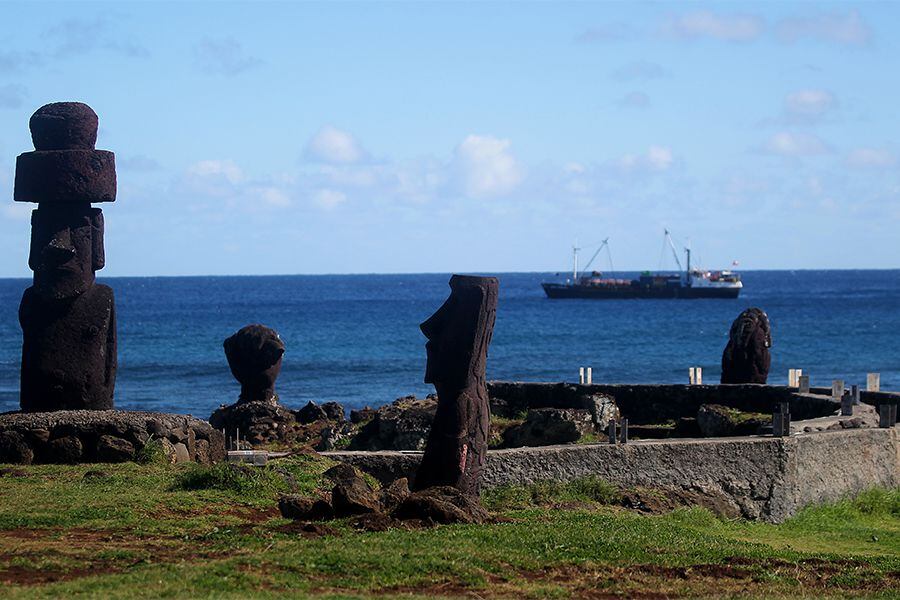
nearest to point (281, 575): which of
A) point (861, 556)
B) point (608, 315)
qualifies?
point (861, 556)

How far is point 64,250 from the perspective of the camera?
790 inches

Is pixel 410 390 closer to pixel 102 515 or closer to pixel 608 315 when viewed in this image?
pixel 102 515

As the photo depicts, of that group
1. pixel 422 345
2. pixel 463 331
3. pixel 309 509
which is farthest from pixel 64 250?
pixel 422 345

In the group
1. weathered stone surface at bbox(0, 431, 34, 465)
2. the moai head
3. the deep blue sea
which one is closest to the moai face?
weathered stone surface at bbox(0, 431, 34, 465)

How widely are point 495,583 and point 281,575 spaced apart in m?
1.77

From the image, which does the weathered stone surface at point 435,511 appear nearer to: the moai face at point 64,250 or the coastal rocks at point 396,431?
the moai face at point 64,250

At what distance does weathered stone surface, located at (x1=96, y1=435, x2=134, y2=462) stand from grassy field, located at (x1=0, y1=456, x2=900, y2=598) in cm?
97

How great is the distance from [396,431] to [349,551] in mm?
12688

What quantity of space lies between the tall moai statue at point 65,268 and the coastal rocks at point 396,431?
20.8ft

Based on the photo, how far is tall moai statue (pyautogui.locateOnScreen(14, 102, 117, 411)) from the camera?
2003cm

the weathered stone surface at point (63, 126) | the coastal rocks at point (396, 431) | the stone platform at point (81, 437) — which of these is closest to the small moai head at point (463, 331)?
the stone platform at point (81, 437)

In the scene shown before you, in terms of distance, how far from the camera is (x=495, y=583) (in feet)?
41.4

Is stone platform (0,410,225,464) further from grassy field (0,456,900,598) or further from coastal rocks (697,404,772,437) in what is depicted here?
coastal rocks (697,404,772,437)

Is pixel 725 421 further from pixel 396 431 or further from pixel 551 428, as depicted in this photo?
pixel 396 431
